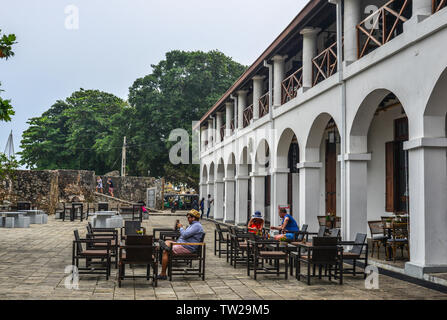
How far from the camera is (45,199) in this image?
30.0 meters

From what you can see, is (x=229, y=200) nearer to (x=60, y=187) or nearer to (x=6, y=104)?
(x=60, y=187)

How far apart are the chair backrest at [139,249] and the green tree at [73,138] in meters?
35.8

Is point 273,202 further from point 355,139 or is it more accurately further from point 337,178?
point 355,139

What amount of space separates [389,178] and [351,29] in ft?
16.4

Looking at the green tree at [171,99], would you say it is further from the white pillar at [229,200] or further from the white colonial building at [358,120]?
the white colonial building at [358,120]

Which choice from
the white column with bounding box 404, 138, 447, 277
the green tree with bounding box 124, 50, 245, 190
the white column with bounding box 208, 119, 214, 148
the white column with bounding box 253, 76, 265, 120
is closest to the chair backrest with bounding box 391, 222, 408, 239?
the white column with bounding box 404, 138, 447, 277

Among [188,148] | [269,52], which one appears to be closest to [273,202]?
[269,52]

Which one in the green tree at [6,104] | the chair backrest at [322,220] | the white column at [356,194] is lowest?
the chair backrest at [322,220]

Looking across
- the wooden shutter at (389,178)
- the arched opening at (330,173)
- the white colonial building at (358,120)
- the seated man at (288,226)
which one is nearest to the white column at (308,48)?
the white colonial building at (358,120)

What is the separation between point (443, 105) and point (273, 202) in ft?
28.3

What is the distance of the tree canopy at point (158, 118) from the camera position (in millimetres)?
37062

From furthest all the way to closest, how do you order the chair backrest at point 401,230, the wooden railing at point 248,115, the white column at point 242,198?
the white column at point 242,198, the wooden railing at point 248,115, the chair backrest at point 401,230

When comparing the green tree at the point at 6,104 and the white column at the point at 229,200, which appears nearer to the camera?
the green tree at the point at 6,104

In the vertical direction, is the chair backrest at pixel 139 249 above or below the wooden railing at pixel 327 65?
below
